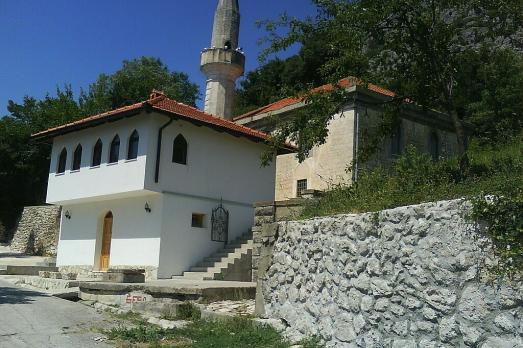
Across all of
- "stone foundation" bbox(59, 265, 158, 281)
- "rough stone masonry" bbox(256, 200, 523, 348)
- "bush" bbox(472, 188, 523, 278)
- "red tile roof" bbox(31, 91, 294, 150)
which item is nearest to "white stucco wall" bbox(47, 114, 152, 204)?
"red tile roof" bbox(31, 91, 294, 150)

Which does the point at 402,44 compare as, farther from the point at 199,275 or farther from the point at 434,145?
the point at 434,145

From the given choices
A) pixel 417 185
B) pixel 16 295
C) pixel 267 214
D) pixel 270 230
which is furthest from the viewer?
pixel 267 214

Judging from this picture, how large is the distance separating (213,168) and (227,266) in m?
3.78

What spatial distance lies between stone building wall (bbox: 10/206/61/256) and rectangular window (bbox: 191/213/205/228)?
13.4 meters

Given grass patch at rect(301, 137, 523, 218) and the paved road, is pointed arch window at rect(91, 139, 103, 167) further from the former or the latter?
grass patch at rect(301, 137, 523, 218)

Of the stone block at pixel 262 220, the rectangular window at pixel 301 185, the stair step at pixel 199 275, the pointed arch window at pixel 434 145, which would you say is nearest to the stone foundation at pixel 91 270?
the stair step at pixel 199 275

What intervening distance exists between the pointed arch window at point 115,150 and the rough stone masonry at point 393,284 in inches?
420

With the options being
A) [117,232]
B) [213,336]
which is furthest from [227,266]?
[213,336]

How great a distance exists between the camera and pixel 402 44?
1091 centimetres

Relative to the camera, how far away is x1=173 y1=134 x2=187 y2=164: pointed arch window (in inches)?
707

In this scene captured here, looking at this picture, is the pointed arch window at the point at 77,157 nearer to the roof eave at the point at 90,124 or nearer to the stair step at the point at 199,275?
the roof eave at the point at 90,124

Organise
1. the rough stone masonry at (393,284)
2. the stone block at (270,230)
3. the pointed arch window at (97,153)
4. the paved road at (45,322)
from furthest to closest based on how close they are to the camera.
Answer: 1. the pointed arch window at (97,153)
2. the stone block at (270,230)
3. the paved road at (45,322)
4. the rough stone masonry at (393,284)

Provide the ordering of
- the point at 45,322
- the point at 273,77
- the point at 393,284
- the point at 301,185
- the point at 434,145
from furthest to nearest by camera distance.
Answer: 1. the point at 273,77
2. the point at 434,145
3. the point at 301,185
4. the point at 45,322
5. the point at 393,284

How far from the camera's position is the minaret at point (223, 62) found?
2670 cm
